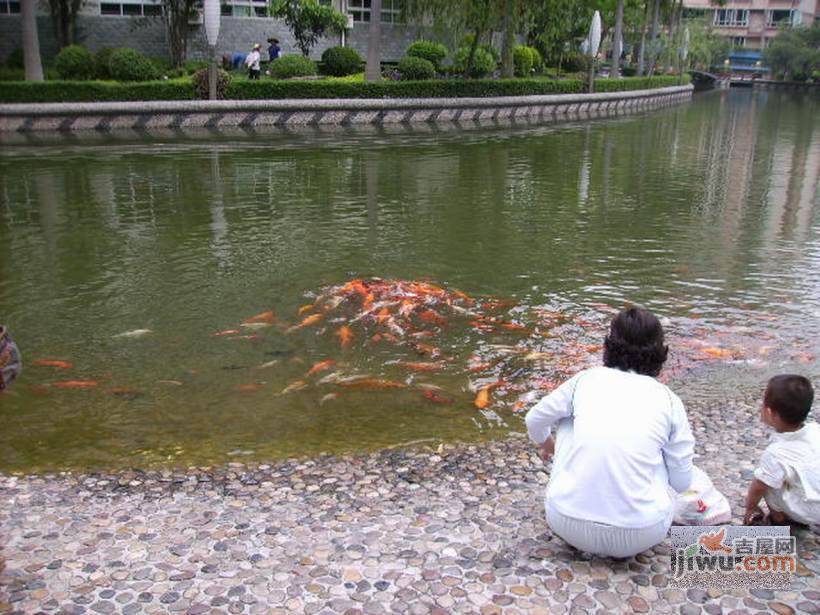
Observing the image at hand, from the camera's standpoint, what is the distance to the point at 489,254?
1156cm

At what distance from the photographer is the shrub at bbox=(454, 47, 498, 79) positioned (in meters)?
36.6

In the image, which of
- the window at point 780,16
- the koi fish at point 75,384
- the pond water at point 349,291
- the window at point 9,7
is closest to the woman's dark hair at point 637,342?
the pond water at point 349,291

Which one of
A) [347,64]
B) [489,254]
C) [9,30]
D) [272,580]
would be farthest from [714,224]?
[9,30]

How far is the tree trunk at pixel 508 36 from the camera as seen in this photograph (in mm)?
31359

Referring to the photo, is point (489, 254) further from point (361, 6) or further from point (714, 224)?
point (361, 6)

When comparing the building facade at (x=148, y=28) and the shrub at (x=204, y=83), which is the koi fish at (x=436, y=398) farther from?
the building facade at (x=148, y=28)

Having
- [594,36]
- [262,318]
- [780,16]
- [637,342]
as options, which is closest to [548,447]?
[637,342]

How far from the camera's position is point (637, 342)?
374 centimetres

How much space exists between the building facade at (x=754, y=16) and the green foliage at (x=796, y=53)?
19579mm

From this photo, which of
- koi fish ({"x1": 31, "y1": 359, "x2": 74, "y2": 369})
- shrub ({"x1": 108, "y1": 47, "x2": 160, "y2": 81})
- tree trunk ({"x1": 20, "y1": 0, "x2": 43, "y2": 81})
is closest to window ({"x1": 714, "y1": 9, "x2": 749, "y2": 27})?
shrub ({"x1": 108, "y1": 47, "x2": 160, "y2": 81})

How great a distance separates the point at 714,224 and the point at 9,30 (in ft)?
95.4

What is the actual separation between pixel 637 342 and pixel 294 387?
12.8 feet

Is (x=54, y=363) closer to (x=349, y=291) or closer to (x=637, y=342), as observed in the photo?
Answer: (x=349, y=291)

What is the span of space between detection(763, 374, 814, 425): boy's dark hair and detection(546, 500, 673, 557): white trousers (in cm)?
76
